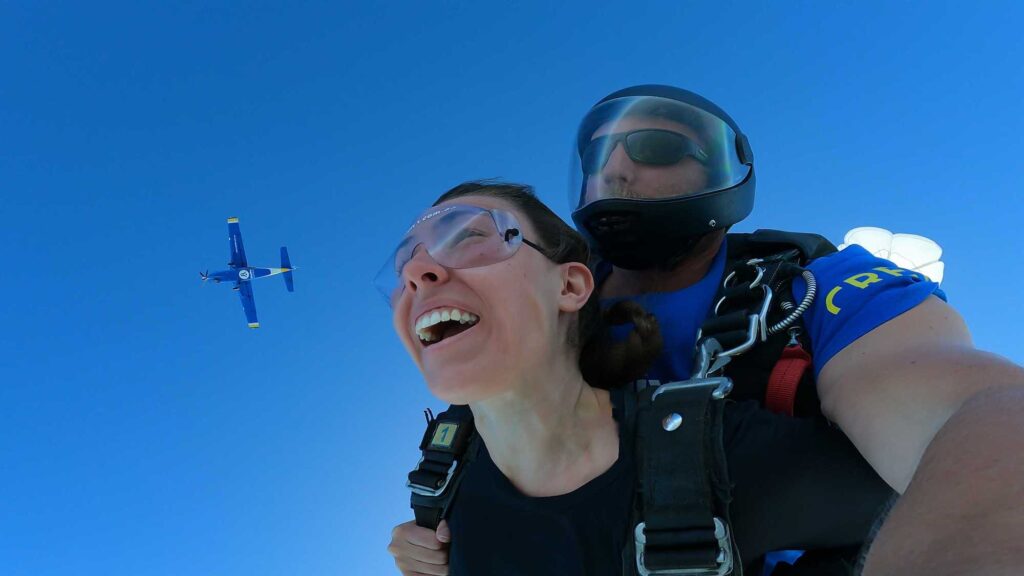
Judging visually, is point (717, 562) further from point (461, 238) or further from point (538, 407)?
point (461, 238)

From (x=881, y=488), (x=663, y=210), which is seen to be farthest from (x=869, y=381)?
(x=663, y=210)

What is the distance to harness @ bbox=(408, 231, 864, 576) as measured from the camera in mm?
1885

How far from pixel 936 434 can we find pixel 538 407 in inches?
51.1

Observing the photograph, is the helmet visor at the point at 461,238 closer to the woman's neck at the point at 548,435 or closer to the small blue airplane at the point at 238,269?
the woman's neck at the point at 548,435

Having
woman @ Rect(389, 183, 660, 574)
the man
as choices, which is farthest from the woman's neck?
the man

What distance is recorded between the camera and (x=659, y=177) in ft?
10.4

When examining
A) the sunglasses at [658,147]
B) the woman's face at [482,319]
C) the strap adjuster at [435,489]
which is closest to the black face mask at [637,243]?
the sunglasses at [658,147]

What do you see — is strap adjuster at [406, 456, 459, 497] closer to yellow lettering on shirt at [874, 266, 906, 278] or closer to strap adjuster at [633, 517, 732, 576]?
strap adjuster at [633, 517, 732, 576]

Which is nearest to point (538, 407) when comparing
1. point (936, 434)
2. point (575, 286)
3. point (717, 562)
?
point (575, 286)

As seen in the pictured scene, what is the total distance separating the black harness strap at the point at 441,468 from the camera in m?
2.64

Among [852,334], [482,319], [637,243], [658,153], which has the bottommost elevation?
[852,334]

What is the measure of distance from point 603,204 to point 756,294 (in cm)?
92

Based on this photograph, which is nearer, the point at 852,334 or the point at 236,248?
the point at 852,334

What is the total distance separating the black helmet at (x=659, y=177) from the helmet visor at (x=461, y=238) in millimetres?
723
